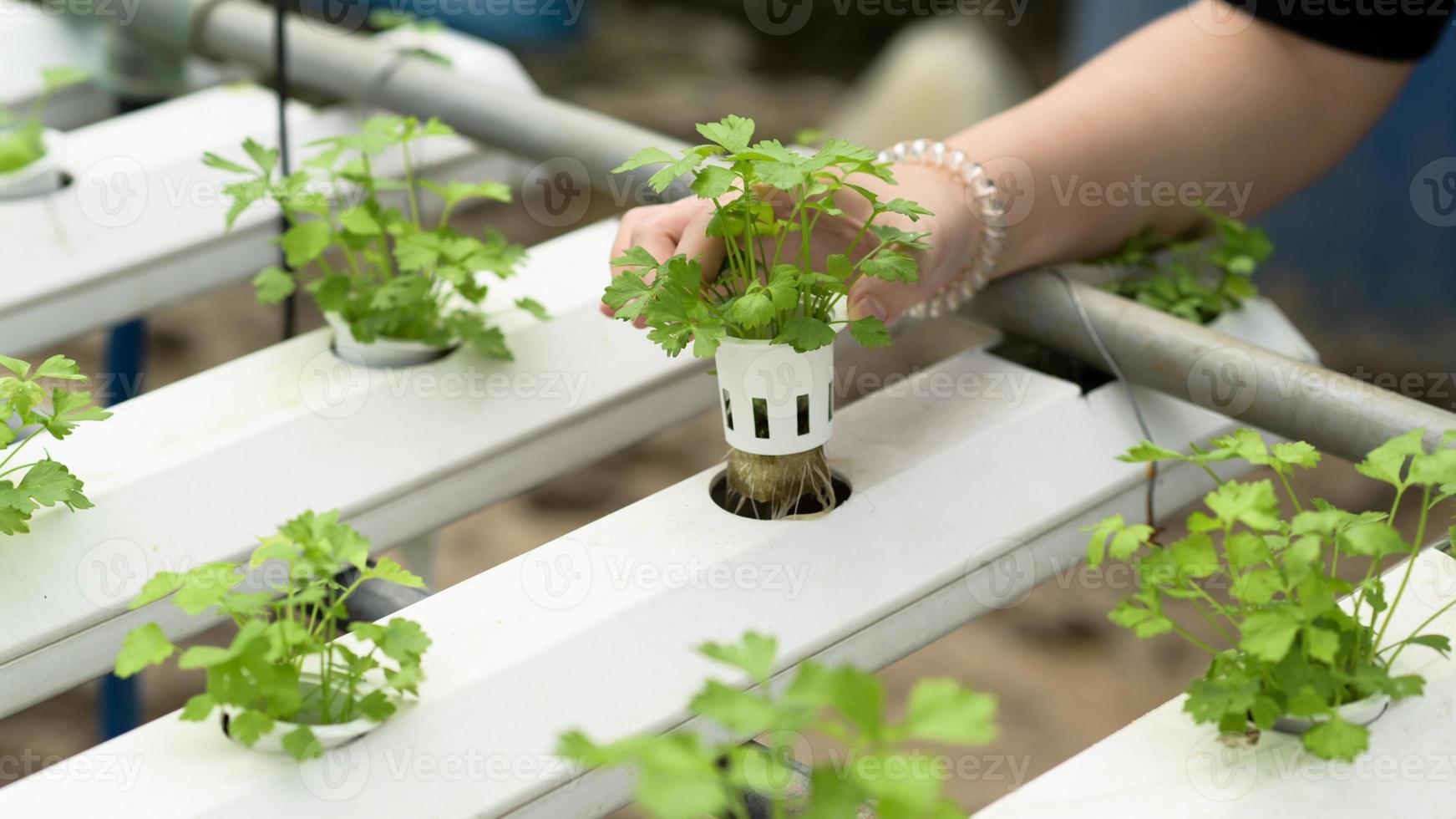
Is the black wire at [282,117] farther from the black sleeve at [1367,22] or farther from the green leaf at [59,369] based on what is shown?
the black sleeve at [1367,22]

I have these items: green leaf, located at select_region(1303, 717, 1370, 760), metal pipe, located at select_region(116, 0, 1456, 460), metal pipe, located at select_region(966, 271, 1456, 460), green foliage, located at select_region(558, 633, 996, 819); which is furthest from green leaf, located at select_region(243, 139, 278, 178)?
green leaf, located at select_region(1303, 717, 1370, 760)

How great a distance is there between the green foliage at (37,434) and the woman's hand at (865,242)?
300 millimetres

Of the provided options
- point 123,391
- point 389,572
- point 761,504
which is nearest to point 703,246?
point 761,504

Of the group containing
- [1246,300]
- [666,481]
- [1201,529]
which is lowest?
[666,481]

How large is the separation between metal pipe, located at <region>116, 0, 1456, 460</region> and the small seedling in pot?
22cm

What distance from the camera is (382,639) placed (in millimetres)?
694

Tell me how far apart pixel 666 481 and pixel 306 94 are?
1.24 metres

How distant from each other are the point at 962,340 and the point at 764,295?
2200 mm

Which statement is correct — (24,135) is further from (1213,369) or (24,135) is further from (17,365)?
(1213,369)

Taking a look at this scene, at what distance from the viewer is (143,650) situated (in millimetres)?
669

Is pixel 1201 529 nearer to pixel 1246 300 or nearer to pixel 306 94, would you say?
pixel 1246 300

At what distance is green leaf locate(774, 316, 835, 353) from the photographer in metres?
0.79

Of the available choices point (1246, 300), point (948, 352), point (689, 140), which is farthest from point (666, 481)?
point (1246, 300)

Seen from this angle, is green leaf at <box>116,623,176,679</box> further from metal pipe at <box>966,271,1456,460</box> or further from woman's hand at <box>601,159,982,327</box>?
metal pipe at <box>966,271,1456,460</box>
